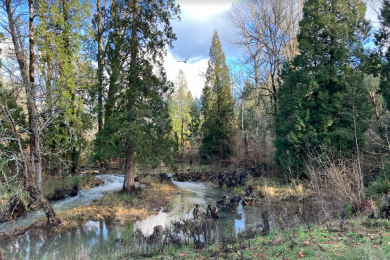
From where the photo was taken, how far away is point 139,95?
12.1 m

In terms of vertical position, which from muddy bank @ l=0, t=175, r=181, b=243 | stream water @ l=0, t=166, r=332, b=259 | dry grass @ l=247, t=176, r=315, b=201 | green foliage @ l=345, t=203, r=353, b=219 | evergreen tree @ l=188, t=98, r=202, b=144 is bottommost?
stream water @ l=0, t=166, r=332, b=259

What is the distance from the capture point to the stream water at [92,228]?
7230mm

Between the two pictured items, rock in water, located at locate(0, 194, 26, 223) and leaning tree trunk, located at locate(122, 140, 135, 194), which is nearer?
rock in water, located at locate(0, 194, 26, 223)

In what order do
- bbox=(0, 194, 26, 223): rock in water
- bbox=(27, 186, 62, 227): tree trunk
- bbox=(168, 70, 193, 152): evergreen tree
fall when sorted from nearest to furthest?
bbox=(27, 186, 62, 227): tree trunk, bbox=(0, 194, 26, 223): rock in water, bbox=(168, 70, 193, 152): evergreen tree

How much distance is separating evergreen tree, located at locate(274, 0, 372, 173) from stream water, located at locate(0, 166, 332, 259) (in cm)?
408

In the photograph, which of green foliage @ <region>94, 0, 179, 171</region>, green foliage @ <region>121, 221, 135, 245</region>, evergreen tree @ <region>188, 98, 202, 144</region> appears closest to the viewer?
green foliage @ <region>121, 221, 135, 245</region>

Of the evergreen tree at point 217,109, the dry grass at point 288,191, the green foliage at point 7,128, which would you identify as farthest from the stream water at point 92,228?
the evergreen tree at point 217,109

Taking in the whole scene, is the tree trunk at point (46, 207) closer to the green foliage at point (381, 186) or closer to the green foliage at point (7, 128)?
the green foliage at point (7, 128)

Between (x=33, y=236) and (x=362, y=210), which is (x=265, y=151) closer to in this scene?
(x=362, y=210)

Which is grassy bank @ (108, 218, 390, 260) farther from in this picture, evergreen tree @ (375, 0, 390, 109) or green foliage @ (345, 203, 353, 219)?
evergreen tree @ (375, 0, 390, 109)

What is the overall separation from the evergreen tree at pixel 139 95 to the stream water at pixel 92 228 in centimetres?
254

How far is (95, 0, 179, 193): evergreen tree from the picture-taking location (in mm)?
11805

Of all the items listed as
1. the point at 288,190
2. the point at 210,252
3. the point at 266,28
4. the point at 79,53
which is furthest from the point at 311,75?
the point at 79,53

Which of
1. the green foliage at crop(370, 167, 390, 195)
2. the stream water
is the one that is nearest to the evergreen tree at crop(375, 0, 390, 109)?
the green foliage at crop(370, 167, 390, 195)
